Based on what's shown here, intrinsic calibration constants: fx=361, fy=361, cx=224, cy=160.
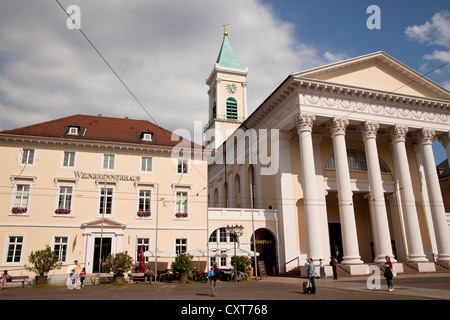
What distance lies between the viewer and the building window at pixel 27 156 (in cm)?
2825

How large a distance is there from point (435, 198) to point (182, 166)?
22.7 metres

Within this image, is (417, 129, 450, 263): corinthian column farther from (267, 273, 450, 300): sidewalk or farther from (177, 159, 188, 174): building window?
(177, 159, 188, 174): building window

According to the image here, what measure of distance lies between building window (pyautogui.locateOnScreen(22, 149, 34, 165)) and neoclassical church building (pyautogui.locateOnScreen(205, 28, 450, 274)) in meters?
15.0

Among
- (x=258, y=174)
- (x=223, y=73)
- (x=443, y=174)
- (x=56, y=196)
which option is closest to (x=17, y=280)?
(x=56, y=196)

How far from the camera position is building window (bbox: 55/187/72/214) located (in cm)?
2772

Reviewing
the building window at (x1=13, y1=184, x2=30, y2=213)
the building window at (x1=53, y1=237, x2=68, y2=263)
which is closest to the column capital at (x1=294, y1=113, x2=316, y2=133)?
the building window at (x1=53, y1=237, x2=68, y2=263)

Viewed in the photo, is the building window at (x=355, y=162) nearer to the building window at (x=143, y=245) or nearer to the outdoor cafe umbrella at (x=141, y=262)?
the building window at (x=143, y=245)

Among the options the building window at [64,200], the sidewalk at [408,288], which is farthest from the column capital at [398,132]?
the building window at [64,200]

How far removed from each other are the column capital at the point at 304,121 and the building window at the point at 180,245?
43.2 feet

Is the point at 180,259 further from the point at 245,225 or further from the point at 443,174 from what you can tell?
the point at 443,174

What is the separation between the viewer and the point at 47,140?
2850cm

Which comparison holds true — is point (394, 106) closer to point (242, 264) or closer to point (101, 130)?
point (242, 264)

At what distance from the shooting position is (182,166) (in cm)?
3150
